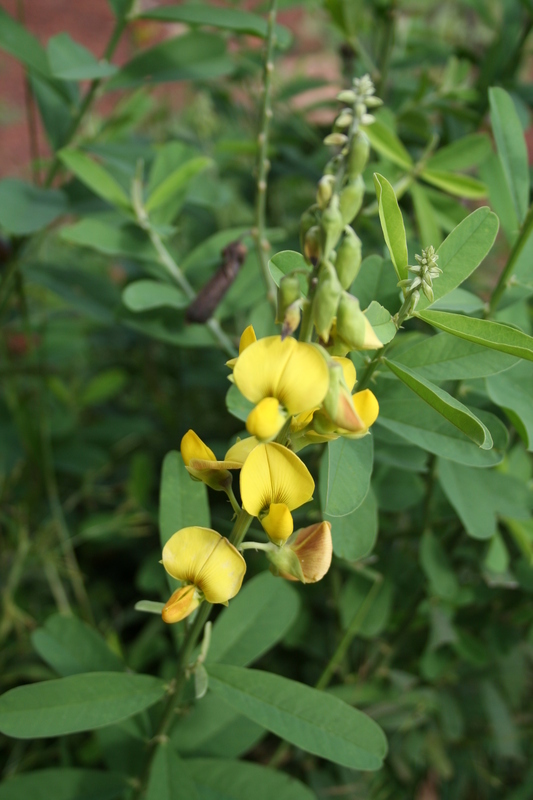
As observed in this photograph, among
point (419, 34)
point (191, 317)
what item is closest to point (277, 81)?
point (419, 34)

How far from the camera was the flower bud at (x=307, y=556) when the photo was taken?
40cm

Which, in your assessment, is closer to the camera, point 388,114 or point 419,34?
point 388,114

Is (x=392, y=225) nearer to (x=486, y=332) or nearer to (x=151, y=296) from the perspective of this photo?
(x=486, y=332)

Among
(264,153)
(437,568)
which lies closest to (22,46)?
(264,153)

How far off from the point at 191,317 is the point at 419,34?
35.8 inches

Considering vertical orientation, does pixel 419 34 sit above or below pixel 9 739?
above

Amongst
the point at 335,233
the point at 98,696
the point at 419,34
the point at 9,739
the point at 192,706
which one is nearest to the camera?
the point at 335,233

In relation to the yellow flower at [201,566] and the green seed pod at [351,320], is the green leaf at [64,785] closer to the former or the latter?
the yellow flower at [201,566]

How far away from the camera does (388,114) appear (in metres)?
0.82

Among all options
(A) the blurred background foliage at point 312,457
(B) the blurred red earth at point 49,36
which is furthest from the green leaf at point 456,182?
(B) the blurred red earth at point 49,36

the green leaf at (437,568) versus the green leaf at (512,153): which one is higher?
the green leaf at (512,153)

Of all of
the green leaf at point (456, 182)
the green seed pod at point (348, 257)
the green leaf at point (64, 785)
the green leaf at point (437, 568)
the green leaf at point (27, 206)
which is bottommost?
the green leaf at point (64, 785)

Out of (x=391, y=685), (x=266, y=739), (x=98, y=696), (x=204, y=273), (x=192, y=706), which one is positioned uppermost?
(x=204, y=273)

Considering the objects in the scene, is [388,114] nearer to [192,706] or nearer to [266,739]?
[192,706]
